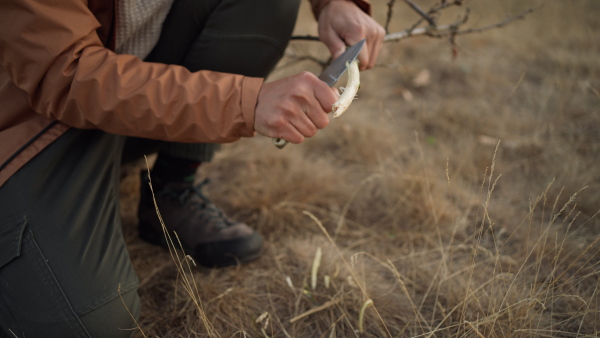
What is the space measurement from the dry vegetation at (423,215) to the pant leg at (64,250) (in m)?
0.23

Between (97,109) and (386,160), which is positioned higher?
(97,109)

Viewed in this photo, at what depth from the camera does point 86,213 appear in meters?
1.18

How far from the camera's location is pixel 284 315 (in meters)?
1.34

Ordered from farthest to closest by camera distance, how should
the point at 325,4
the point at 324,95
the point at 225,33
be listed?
the point at 325,4, the point at 225,33, the point at 324,95

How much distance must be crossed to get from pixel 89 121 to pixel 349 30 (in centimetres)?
85

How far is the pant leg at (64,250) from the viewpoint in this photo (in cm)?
107

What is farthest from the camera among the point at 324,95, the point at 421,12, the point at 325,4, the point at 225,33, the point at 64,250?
the point at 421,12

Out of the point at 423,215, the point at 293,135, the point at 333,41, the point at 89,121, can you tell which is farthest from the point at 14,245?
the point at 423,215

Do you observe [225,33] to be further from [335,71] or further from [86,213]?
[86,213]

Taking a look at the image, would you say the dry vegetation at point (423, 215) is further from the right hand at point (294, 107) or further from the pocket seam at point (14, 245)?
the pocket seam at point (14, 245)

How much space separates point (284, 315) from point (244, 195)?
68 centimetres

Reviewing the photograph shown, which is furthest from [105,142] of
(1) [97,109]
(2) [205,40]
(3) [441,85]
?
(3) [441,85]

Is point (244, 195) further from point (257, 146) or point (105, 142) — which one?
point (105, 142)

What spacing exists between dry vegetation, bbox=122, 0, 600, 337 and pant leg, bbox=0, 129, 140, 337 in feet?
0.76
